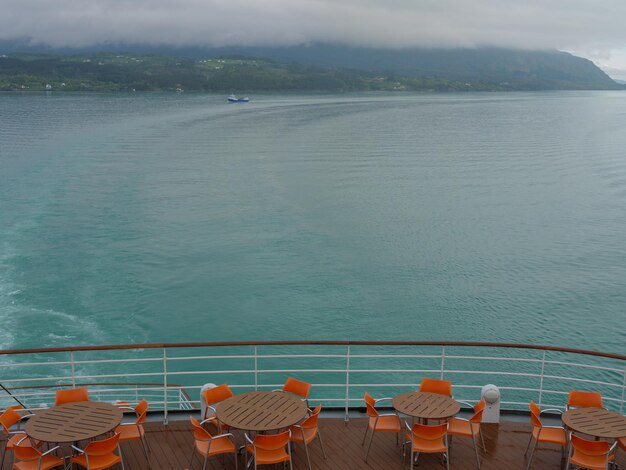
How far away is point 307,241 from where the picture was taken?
28.5 metres

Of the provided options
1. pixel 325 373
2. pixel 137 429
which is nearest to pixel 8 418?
pixel 137 429

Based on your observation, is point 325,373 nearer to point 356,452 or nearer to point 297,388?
point 297,388

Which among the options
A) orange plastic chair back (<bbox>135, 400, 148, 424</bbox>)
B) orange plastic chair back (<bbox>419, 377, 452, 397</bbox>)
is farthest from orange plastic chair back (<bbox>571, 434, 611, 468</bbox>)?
orange plastic chair back (<bbox>135, 400, 148, 424</bbox>)

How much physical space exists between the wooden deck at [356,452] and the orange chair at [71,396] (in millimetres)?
762

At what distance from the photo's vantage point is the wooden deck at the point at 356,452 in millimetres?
6473

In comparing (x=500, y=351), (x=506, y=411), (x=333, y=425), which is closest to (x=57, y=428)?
(x=333, y=425)

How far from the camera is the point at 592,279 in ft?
81.6

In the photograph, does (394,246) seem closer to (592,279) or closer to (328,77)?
(592,279)

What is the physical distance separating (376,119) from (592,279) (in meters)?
53.4

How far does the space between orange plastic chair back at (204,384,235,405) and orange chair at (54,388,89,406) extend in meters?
1.39

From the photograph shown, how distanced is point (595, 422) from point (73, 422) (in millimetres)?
5614

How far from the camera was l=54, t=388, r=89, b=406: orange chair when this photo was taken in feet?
21.9

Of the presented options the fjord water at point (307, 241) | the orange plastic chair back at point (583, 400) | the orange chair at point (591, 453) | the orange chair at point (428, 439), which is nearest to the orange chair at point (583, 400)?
the orange plastic chair back at point (583, 400)

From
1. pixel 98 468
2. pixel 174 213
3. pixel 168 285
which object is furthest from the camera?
pixel 174 213
